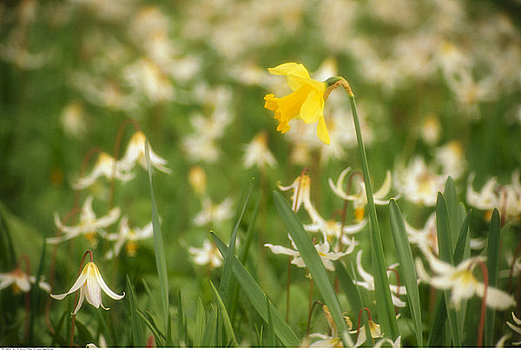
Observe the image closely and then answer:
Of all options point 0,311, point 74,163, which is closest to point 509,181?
point 0,311

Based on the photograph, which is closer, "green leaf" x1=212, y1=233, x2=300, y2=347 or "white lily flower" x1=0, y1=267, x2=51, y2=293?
"green leaf" x1=212, y1=233, x2=300, y2=347

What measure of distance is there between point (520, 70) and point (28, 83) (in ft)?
10.9

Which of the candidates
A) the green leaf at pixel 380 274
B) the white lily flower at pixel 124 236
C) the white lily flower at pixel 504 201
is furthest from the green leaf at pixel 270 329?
the white lily flower at pixel 504 201

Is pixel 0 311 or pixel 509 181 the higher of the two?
pixel 509 181

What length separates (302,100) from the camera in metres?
0.77

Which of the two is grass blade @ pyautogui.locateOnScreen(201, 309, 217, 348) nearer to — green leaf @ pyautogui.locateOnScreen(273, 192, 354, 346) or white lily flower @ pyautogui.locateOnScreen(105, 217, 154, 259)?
green leaf @ pyautogui.locateOnScreen(273, 192, 354, 346)

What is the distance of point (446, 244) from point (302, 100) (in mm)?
399

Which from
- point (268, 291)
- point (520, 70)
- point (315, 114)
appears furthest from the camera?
point (520, 70)

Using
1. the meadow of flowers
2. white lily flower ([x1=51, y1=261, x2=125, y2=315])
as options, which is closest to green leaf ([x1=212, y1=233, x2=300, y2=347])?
the meadow of flowers

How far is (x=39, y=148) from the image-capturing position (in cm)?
242

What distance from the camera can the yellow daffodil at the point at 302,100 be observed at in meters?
0.73

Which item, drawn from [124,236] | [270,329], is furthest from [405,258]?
[124,236]

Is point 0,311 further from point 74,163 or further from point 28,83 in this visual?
point 28,83

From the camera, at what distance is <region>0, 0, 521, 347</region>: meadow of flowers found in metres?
0.82
